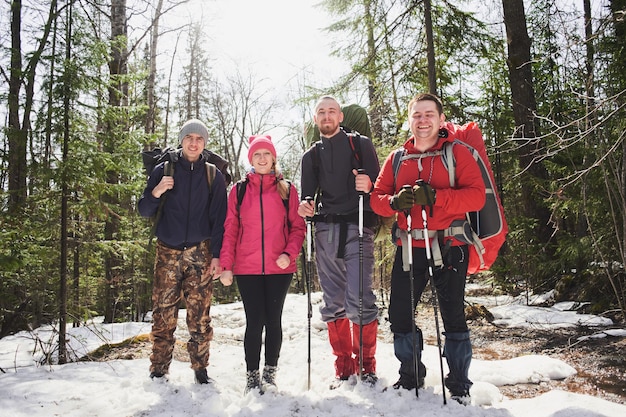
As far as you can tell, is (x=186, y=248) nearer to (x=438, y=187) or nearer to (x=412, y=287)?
(x=412, y=287)

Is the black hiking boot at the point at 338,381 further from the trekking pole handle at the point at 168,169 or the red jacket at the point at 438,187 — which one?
the trekking pole handle at the point at 168,169

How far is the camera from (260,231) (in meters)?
3.97

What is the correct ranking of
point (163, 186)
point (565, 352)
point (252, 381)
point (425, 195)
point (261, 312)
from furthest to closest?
1. point (565, 352)
2. point (163, 186)
3. point (261, 312)
4. point (252, 381)
5. point (425, 195)

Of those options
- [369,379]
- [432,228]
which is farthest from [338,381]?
[432,228]

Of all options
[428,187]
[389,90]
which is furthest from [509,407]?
[389,90]

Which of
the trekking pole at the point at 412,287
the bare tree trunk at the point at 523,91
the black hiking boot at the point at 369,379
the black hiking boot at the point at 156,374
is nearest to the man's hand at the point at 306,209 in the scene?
the trekking pole at the point at 412,287

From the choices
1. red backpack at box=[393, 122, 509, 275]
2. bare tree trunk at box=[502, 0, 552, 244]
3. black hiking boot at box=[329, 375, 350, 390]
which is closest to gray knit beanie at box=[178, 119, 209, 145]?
red backpack at box=[393, 122, 509, 275]

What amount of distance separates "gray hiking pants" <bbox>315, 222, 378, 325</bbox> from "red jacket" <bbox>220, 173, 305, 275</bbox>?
286 mm

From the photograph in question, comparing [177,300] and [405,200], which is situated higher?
[405,200]

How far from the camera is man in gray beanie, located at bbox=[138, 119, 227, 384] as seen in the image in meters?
4.10

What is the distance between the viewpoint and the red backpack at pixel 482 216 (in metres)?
3.49

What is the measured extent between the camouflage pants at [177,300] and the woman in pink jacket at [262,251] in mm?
438

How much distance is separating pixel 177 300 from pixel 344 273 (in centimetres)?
169

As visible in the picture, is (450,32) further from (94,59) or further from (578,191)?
(94,59)
